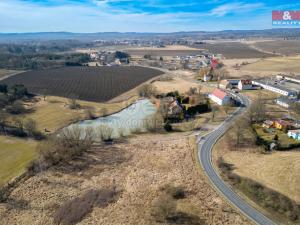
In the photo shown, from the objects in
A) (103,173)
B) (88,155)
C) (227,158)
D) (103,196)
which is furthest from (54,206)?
(227,158)

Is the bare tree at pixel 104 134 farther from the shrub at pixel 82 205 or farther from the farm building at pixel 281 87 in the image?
the farm building at pixel 281 87

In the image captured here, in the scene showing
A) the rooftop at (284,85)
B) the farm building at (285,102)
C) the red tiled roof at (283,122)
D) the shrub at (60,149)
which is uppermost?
the rooftop at (284,85)

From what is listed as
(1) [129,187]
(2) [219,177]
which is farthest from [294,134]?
(1) [129,187]

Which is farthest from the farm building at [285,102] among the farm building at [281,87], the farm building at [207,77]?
the farm building at [207,77]

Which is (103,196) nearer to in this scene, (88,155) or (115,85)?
(88,155)

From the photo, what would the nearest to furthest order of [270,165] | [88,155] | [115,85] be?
[270,165], [88,155], [115,85]

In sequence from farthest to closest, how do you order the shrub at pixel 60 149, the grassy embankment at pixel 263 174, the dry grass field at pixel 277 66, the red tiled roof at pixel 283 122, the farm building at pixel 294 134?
the dry grass field at pixel 277 66
the red tiled roof at pixel 283 122
the farm building at pixel 294 134
the shrub at pixel 60 149
the grassy embankment at pixel 263 174

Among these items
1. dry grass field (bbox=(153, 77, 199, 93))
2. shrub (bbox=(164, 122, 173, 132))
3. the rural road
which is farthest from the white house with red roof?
shrub (bbox=(164, 122, 173, 132))

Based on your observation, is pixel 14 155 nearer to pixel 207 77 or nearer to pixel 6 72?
pixel 207 77
